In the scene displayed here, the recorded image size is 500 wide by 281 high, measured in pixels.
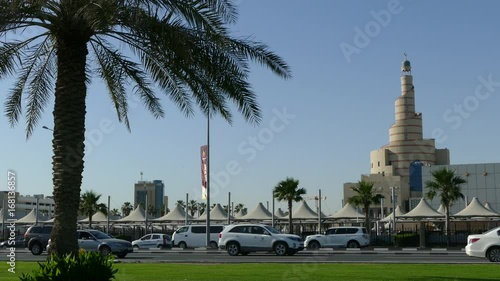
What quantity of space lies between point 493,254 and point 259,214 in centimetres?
3908

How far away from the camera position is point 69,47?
15.2m

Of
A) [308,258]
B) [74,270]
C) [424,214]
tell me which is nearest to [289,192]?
[424,214]

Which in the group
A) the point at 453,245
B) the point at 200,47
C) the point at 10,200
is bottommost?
the point at 453,245

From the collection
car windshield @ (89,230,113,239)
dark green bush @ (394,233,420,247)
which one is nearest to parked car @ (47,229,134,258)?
car windshield @ (89,230,113,239)

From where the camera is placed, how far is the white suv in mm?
30938

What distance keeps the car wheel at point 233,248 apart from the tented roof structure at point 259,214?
1154 inches

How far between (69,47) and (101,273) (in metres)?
5.81

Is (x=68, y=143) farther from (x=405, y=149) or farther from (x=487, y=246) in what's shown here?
(x=405, y=149)

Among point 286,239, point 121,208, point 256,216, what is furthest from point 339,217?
point 121,208

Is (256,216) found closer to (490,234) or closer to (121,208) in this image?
(490,234)

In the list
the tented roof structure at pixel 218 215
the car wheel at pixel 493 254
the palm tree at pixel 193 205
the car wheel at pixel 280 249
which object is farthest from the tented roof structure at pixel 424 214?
the palm tree at pixel 193 205

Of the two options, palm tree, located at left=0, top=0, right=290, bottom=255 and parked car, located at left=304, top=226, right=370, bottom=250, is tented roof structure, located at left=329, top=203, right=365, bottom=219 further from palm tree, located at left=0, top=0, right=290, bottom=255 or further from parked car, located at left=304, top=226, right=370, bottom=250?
palm tree, located at left=0, top=0, right=290, bottom=255

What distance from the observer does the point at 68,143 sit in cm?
1463

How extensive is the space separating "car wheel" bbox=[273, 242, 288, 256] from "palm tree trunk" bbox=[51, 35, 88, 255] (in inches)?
677
